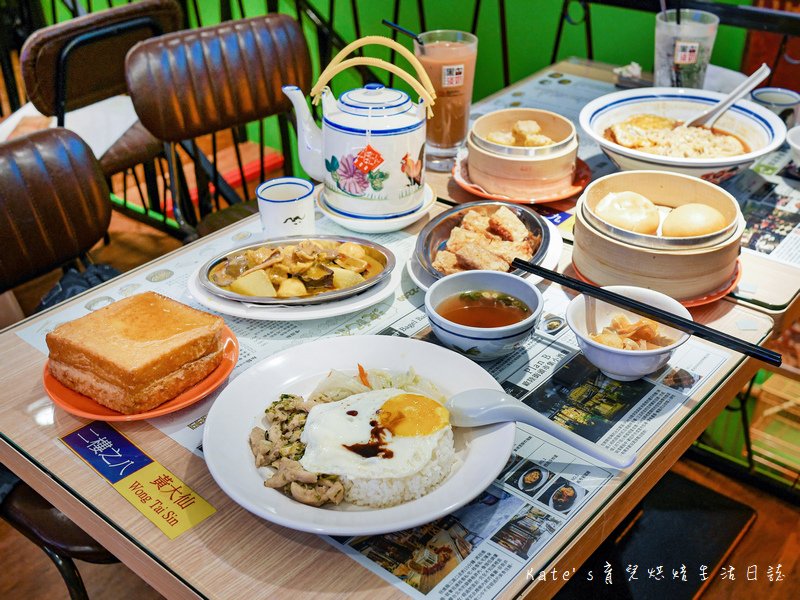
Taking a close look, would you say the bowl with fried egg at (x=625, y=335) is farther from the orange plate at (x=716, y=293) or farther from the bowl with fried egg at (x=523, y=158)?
the bowl with fried egg at (x=523, y=158)

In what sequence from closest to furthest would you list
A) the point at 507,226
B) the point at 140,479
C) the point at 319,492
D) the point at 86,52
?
1. the point at 319,492
2. the point at 140,479
3. the point at 507,226
4. the point at 86,52

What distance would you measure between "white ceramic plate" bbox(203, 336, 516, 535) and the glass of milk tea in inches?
33.2

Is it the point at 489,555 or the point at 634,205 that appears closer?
the point at 489,555

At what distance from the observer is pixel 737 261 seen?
1399mm

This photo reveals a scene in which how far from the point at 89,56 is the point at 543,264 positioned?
194 cm

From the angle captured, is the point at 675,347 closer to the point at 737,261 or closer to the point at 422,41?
the point at 737,261

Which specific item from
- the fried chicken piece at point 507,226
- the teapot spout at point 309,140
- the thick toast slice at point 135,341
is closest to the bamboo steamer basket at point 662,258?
the fried chicken piece at point 507,226

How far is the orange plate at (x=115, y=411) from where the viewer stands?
1046mm

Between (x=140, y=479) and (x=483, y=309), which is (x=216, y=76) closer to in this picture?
(x=483, y=309)

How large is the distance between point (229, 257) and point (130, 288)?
20 cm

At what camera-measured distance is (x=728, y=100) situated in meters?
1.75

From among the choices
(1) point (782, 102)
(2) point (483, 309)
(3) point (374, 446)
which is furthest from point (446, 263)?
(1) point (782, 102)

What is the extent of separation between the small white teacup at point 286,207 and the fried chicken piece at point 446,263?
10.8 inches

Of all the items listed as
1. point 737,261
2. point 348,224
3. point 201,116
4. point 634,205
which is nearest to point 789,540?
point 737,261
